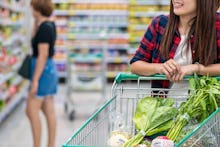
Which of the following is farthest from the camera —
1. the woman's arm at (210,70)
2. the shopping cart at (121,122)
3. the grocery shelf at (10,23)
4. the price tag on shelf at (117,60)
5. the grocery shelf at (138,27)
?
the price tag on shelf at (117,60)

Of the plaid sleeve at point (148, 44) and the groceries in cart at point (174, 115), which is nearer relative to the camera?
the groceries in cart at point (174, 115)

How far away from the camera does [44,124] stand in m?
5.93

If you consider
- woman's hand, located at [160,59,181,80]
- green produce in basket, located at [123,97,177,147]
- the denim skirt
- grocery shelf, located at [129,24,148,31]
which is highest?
woman's hand, located at [160,59,181,80]

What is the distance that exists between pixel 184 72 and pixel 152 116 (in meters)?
0.25

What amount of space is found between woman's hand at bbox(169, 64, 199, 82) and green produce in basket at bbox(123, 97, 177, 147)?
102 mm

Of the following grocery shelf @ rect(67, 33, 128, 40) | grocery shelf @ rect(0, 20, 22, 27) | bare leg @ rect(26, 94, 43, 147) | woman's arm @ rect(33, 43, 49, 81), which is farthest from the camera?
grocery shelf @ rect(67, 33, 128, 40)

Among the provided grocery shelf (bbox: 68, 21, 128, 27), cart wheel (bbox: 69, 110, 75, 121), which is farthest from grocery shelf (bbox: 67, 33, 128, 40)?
cart wheel (bbox: 69, 110, 75, 121)

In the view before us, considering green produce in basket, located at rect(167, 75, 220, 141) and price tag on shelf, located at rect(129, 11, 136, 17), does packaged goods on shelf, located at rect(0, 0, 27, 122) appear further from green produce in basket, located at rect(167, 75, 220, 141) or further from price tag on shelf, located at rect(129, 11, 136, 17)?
green produce in basket, located at rect(167, 75, 220, 141)

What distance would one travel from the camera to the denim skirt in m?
4.45

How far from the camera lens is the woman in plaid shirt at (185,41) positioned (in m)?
1.90

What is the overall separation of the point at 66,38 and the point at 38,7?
511 cm

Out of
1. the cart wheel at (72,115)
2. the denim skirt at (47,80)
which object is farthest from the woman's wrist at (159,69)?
the cart wheel at (72,115)

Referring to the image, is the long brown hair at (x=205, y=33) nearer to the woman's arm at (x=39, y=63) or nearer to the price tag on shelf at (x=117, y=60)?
the woman's arm at (x=39, y=63)

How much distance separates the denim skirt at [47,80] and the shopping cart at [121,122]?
2.60 meters
